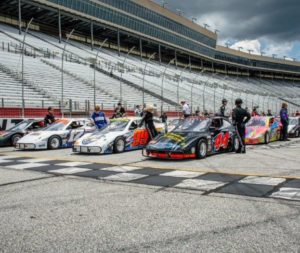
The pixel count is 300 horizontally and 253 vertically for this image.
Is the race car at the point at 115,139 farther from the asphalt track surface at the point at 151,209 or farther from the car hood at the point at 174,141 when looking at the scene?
the asphalt track surface at the point at 151,209

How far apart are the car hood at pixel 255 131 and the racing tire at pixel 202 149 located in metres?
5.21

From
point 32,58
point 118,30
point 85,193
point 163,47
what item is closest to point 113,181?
point 85,193

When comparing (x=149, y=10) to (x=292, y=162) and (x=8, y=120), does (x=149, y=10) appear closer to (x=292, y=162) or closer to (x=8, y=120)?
(x=8, y=120)

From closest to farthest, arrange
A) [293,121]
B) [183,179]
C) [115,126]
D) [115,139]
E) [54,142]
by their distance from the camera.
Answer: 1. [183,179]
2. [115,139]
3. [115,126]
4. [54,142]
5. [293,121]

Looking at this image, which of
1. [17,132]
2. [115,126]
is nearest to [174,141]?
[115,126]

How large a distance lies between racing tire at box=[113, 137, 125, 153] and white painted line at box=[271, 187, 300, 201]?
7316 mm

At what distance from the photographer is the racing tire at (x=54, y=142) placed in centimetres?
1449

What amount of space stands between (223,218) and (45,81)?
27.4 metres

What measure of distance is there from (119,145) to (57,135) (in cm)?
319


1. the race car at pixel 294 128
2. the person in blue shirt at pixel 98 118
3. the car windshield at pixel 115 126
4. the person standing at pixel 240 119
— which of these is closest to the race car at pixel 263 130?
the race car at pixel 294 128

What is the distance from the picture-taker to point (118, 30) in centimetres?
5466

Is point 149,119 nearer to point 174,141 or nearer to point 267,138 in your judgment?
point 174,141

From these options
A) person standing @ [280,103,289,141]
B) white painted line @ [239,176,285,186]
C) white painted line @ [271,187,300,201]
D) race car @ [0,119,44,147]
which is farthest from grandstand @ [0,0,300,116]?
white painted line @ [271,187,300,201]

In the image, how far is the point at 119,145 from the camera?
12961 mm
